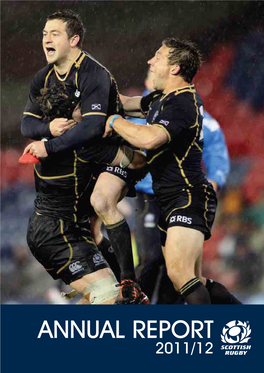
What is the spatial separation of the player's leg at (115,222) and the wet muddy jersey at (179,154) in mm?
300

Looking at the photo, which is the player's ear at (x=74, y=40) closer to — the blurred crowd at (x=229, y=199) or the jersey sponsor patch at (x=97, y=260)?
the jersey sponsor patch at (x=97, y=260)

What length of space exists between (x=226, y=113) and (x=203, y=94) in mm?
306

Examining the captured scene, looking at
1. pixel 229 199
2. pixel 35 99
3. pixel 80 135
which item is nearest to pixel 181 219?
pixel 80 135

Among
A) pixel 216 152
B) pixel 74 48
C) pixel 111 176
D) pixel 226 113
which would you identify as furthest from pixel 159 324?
pixel 226 113

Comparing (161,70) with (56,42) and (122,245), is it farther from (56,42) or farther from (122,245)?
(122,245)

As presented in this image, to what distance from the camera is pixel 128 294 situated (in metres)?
4.76

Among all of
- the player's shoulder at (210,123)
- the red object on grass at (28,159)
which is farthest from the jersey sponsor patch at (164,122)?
the player's shoulder at (210,123)

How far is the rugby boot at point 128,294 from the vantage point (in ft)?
15.6

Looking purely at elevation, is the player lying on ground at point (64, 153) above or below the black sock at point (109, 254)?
above

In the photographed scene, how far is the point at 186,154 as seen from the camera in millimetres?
4824

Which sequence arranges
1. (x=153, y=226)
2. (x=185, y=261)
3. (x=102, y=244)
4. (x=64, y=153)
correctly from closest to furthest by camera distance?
(x=185, y=261), (x=64, y=153), (x=102, y=244), (x=153, y=226)

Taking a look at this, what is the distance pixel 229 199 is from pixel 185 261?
2859 millimetres

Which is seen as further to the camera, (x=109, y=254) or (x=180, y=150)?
(x=109, y=254)

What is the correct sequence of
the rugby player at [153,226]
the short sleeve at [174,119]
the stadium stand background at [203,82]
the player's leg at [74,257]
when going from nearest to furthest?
1. the short sleeve at [174,119]
2. the player's leg at [74,257]
3. the rugby player at [153,226]
4. the stadium stand background at [203,82]
